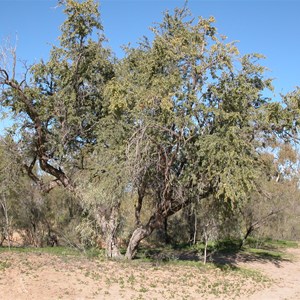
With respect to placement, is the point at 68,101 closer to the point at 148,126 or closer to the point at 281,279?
the point at 148,126

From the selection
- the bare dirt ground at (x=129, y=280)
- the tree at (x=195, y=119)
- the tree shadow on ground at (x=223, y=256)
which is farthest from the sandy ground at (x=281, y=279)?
the tree at (x=195, y=119)

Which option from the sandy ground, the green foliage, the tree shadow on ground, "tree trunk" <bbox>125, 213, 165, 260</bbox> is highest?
the green foliage

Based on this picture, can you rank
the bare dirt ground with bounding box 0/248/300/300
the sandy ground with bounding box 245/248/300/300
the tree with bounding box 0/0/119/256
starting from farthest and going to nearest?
the tree with bounding box 0/0/119/256
the sandy ground with bounding box 245/248/300/300
the bare dirt ground with bounding box 0/248/300/300

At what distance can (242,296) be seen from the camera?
38.6 ft

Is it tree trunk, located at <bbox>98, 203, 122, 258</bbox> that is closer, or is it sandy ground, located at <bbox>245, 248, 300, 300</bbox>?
sandy ground, located at <bbox>245, 248, 300, 300</bbox>

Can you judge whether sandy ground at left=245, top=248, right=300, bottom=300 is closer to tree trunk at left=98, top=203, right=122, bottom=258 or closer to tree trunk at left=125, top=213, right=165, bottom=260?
tree trunk at left=125, top=213, right=165, bottom=260

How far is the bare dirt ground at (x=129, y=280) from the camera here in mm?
10547

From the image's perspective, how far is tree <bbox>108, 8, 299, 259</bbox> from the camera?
1312 cm

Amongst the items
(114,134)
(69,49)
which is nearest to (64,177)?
(114,134)

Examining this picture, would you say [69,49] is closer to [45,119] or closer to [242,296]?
[45,119]

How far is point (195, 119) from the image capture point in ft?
44.9

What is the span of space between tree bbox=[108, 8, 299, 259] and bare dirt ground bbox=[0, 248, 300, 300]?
267cm

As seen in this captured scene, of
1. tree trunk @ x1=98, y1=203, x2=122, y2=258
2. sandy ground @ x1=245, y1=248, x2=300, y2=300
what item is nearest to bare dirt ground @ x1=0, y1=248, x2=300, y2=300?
sandy ground @ x1=245, y1=248, x2=300, y2=300

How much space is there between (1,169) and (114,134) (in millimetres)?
5528
